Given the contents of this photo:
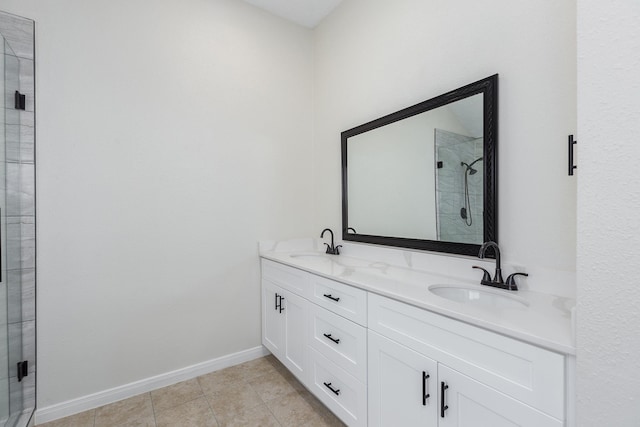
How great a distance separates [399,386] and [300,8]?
2.82 metres

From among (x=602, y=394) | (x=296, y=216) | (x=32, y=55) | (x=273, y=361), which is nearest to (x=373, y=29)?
(x=296, y=216)

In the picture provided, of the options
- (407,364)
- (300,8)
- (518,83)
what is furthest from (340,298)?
(300,8)

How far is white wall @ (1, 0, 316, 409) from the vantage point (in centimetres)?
183

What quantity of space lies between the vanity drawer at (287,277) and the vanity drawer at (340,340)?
15 centimetres

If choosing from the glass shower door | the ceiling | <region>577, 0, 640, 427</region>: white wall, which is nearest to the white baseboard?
the glass shower door

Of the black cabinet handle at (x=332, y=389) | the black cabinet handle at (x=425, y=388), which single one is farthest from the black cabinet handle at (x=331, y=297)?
the black cabinet handle at (x=425, y=388)

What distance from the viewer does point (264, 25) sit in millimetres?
2572

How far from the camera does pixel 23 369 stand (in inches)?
67.6

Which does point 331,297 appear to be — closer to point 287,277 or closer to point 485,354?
point 287,277

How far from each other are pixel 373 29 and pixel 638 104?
185 centimetres

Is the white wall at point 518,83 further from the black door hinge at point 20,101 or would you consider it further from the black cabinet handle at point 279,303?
the black door hinge at point 20,101

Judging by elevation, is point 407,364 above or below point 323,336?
above

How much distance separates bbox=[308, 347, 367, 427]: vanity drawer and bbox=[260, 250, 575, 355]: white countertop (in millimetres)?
496

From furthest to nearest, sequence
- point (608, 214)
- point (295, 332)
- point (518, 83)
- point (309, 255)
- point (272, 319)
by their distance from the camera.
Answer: point (309, 255) → point (272, 319) → point (295, 332) → point (518, 83) → point (608, 214)
